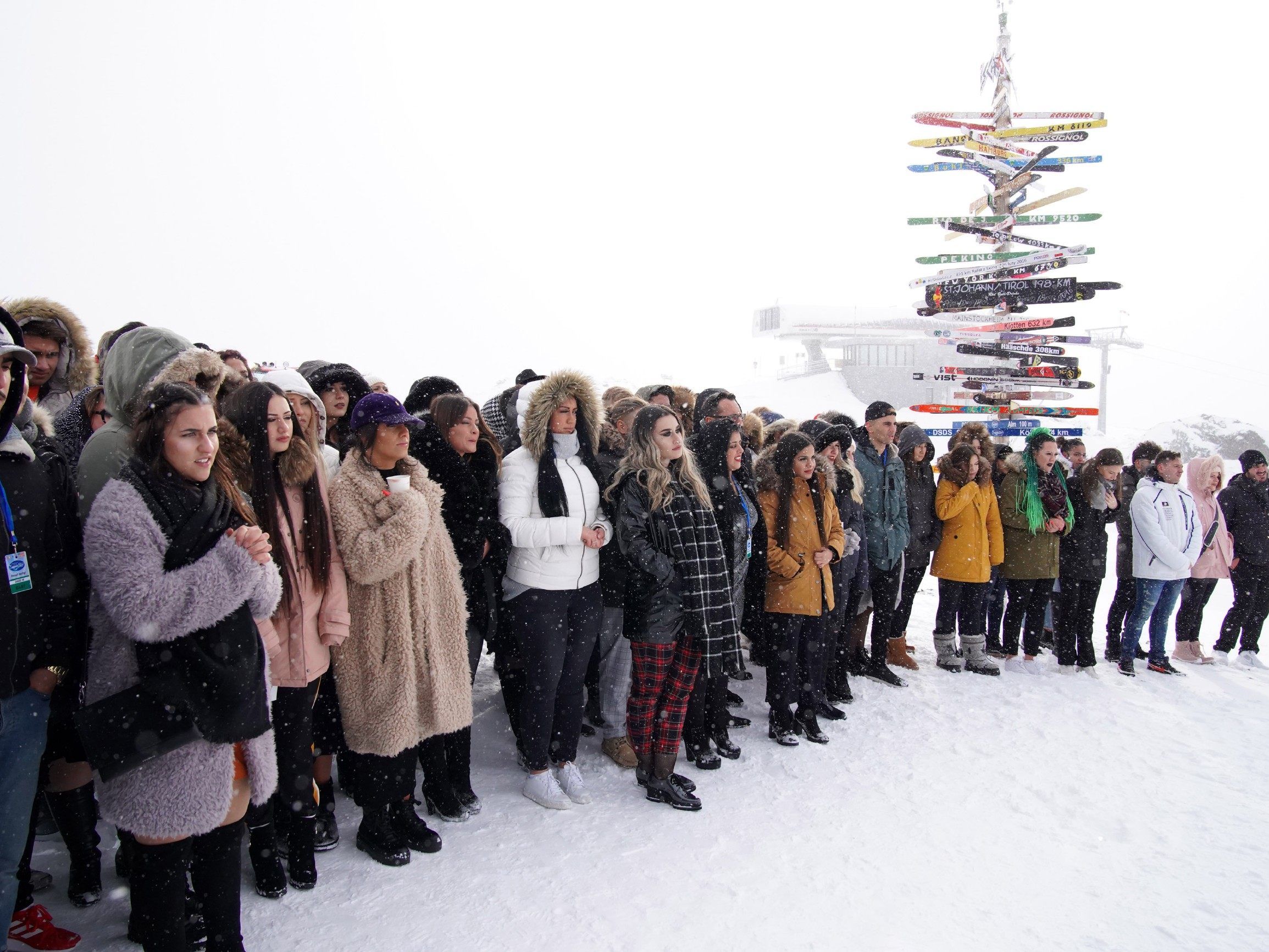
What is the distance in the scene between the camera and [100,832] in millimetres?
3539

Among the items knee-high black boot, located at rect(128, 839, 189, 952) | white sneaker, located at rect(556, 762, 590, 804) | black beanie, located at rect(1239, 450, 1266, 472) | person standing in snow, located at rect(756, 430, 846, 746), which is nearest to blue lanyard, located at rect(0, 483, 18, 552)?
knee-high black boot, located at rect(128, 839, 189, 952)

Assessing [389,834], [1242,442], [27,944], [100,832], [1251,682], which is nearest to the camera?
[27,944]

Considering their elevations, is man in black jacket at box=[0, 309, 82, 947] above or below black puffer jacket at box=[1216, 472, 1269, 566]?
above

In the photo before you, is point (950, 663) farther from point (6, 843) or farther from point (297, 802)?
point (6, 843)

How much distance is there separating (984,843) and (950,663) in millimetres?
3049

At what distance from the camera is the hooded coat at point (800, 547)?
4797 mm

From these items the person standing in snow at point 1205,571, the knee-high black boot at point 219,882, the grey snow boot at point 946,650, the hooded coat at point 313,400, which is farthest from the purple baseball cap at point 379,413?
the person standing in snow at point 1205,571

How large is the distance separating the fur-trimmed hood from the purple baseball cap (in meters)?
0.81

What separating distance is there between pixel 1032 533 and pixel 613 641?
4280 millimetres

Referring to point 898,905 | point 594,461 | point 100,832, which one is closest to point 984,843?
point 898,905

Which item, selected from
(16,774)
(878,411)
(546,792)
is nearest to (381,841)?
(546,792)

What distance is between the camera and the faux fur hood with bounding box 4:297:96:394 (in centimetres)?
352

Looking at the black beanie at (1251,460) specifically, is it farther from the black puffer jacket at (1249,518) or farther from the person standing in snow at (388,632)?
the person standing in snow at (388,632)

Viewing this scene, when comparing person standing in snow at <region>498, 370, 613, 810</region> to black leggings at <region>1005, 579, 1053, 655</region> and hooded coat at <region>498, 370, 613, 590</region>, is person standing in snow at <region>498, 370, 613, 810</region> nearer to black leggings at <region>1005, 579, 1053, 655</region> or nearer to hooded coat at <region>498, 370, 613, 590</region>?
hooded coat at <region>498, 370, 613, 590</region>
